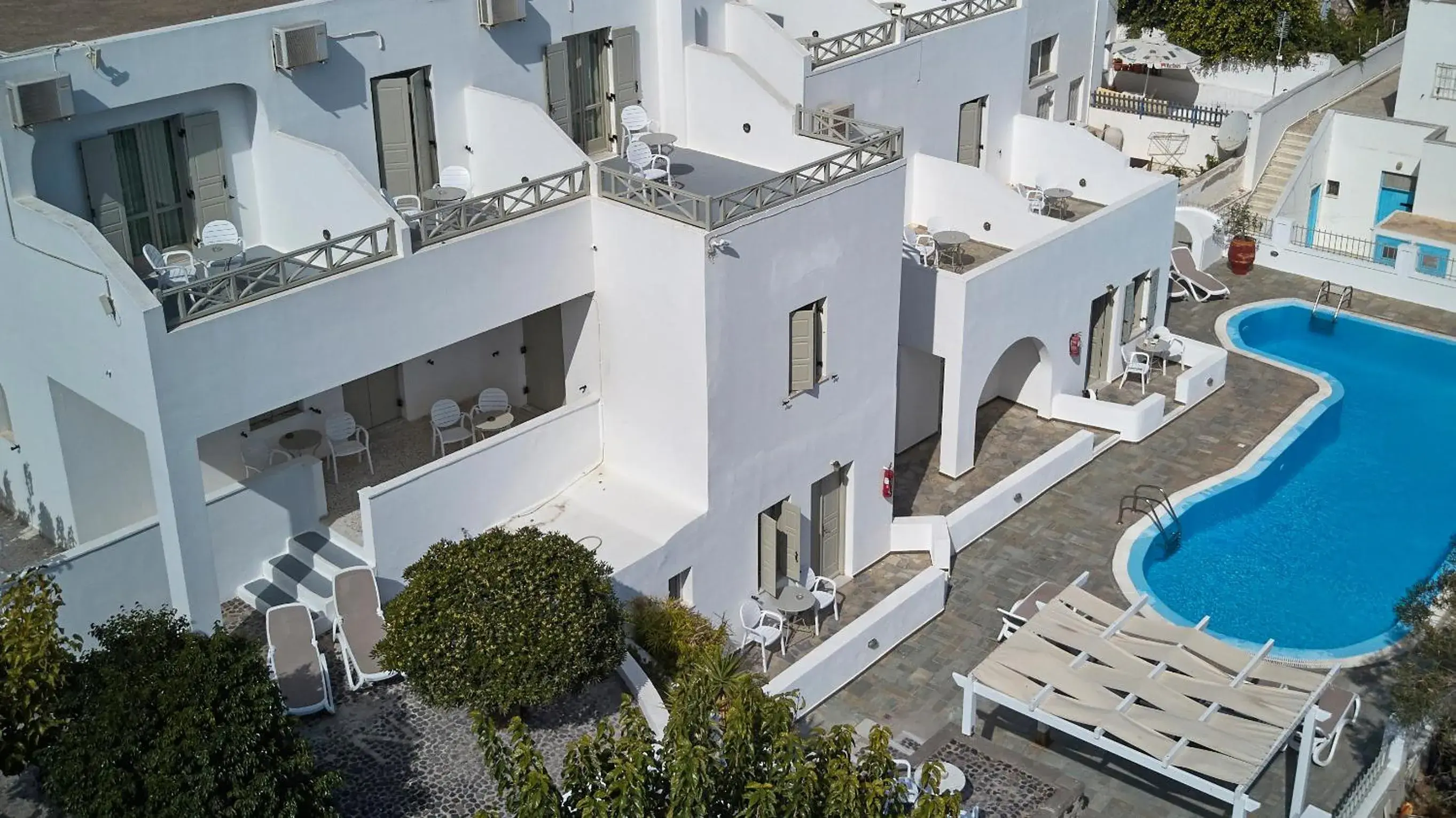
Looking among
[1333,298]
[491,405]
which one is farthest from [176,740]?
[1333,298]

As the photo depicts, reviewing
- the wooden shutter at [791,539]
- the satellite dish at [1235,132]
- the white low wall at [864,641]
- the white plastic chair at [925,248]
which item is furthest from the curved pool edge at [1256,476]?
the satellite dish at [1235,132]

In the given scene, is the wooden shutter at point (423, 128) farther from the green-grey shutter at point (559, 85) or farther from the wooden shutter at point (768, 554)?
the wooden shutter at point (768, 554)

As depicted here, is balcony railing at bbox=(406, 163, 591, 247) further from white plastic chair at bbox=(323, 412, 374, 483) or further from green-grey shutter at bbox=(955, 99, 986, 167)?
green-grey shutter at bbox=(955, 99, 986, 167)

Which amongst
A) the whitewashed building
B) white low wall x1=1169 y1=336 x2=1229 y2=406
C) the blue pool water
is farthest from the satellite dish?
the whitewashed building

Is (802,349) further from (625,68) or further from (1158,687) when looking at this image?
(1158,687)

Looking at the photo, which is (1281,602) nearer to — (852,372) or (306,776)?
(852,372)

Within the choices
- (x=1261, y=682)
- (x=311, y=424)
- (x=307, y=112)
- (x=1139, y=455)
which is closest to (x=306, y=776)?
(x=311, y=424)

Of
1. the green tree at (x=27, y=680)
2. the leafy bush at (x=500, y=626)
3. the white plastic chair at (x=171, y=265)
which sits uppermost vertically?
the white plastic chair at (x=171, y=265)
